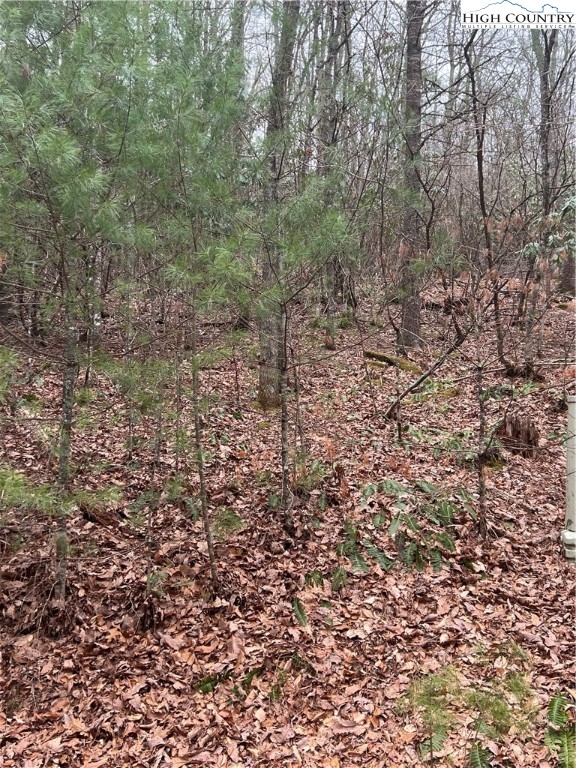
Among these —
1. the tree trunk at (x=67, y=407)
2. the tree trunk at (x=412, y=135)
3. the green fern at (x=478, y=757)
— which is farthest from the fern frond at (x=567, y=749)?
the tree trunk at (x=412, y=135)

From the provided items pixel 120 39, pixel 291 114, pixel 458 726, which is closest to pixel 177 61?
pixel 120 39

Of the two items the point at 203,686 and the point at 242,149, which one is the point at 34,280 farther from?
the point at 203,686

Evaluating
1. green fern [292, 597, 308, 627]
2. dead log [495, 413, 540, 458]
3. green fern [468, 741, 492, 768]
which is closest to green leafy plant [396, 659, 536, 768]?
green fern [468, 741, 492, 768]

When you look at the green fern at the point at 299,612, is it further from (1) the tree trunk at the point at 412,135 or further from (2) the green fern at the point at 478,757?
(1) the tree trunk at the point at 412,135

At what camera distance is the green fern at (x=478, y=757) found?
2816 millimetres

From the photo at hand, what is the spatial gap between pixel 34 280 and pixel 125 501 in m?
2.28

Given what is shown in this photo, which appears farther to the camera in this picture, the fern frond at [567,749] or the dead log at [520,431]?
the dead log at [520,431]

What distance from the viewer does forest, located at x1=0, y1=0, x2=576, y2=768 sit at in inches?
120

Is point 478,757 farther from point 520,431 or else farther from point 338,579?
point 520,431

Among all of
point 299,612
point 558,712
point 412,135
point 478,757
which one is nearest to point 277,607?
point 299,612

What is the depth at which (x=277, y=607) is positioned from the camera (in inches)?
159

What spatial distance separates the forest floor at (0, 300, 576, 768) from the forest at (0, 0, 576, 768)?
0.02 meters

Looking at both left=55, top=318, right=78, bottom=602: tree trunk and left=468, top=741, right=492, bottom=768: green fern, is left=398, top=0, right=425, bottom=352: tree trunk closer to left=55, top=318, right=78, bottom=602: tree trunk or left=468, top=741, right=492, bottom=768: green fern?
left=55, top=318, right=78, bottom=602: tree trunk

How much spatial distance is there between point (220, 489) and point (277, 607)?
144 cm
